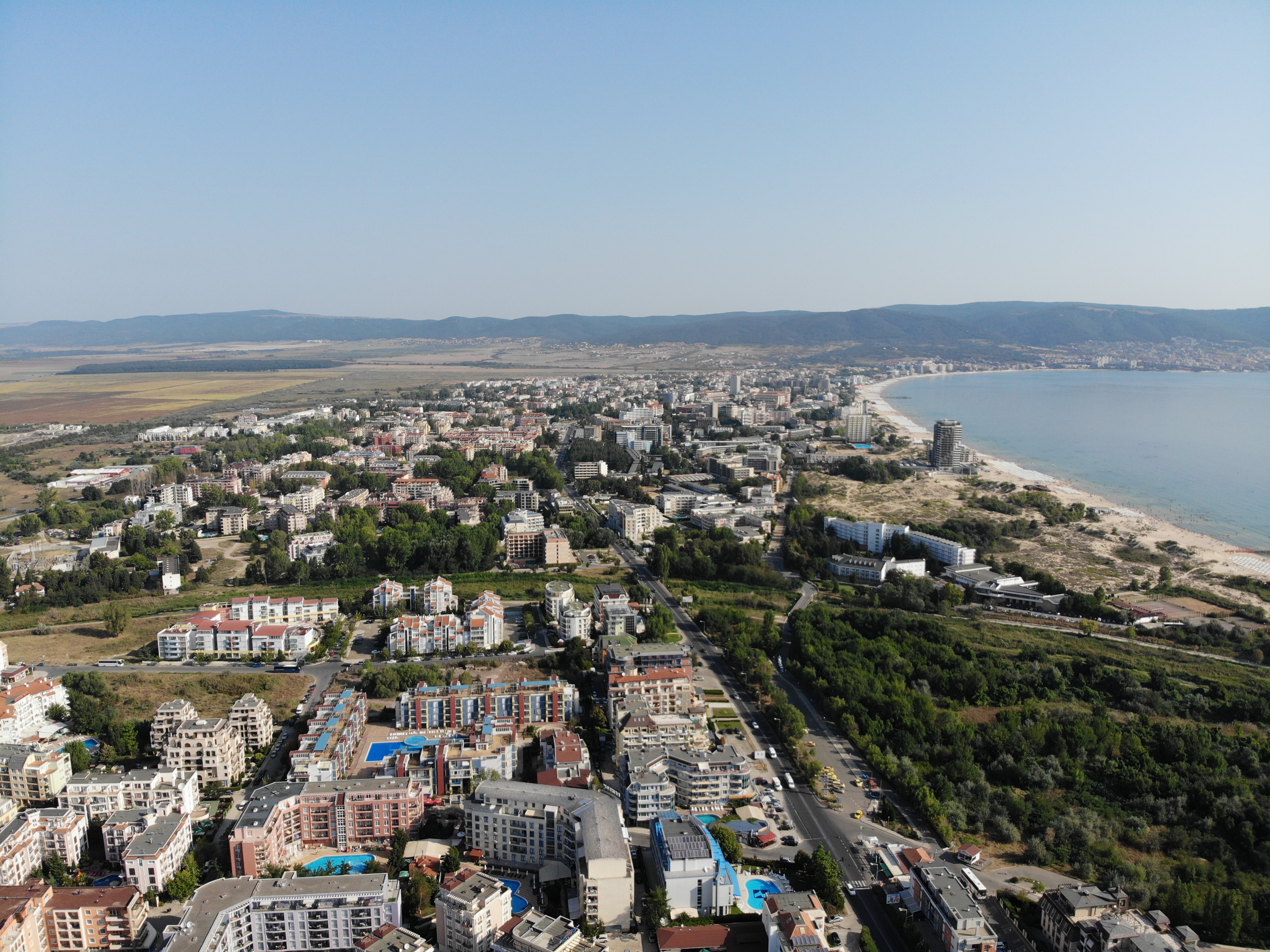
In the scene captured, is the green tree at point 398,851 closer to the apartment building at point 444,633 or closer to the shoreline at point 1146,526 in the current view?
the apartment building at point 444,633

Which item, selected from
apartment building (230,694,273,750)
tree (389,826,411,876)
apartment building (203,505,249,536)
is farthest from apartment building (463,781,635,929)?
apartment building (203,505,249,536)

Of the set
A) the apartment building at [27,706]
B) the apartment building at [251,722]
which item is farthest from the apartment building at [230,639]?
the apartment building at [251,722]

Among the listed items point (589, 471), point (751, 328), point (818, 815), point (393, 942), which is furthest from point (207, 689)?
point (751, 328)

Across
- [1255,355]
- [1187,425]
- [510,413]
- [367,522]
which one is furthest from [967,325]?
[367,522]

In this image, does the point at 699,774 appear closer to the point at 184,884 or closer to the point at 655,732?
the point at 655,732

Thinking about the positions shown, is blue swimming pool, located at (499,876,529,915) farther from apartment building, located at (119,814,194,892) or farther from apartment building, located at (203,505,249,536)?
apartment building, located at (203,505,249,536)

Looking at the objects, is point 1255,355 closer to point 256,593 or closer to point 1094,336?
point 1094,336
